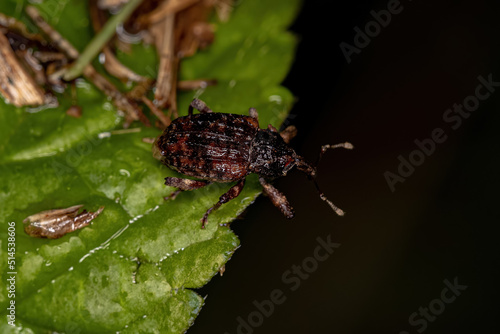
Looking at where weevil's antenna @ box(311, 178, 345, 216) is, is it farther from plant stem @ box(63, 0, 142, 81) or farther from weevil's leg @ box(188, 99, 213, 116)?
plant stem @ box(63, 0, 142, 81)

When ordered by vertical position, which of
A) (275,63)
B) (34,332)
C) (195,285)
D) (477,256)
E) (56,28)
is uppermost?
(56,28)

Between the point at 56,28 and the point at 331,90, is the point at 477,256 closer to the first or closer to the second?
the point at 331,90

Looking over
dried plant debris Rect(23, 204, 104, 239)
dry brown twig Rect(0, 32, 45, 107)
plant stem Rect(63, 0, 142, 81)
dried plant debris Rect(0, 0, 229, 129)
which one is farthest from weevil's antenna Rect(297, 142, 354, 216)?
dry brown twig Rect(0, 32, 45, 107)

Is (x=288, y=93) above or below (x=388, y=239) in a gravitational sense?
above

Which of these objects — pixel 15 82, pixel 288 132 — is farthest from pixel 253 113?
pixel 15 82

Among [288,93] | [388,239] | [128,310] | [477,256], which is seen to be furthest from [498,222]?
[128,310]

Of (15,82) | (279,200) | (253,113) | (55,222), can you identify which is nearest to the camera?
(55,222)

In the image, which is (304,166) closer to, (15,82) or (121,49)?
(121,49)
